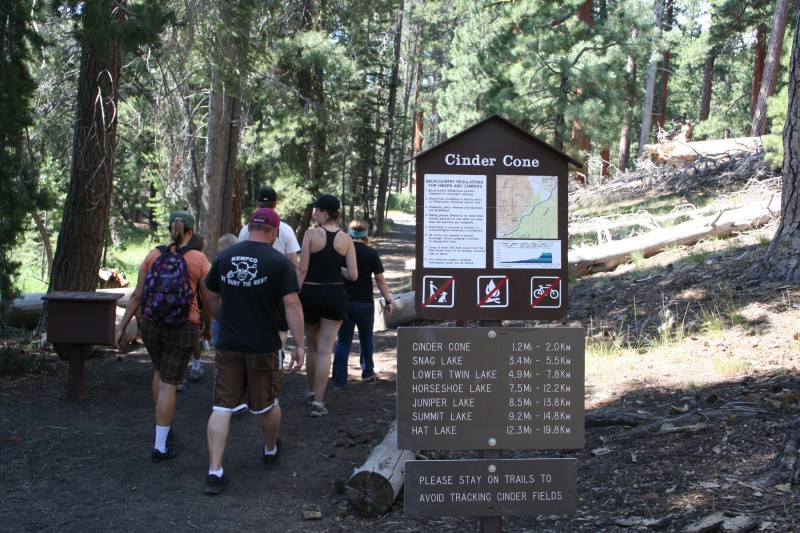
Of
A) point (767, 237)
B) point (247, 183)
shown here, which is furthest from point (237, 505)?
point (247, 183)

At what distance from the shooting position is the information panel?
3910 mm

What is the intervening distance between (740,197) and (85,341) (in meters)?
12.2

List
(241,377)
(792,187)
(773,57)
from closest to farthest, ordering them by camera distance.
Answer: (241,377) < (792,187) < (773,57)

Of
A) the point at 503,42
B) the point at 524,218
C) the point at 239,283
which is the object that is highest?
the point at 503,42

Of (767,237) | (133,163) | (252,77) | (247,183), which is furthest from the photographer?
(247,183)

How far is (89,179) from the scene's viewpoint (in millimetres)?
9750

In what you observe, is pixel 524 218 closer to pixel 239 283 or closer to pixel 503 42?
pixel 239 283

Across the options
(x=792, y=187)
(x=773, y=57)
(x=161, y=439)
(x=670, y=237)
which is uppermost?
(x=773, y=57)

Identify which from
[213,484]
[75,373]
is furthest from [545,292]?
[75,373]

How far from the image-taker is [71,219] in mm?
9688

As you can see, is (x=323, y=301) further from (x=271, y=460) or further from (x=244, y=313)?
(x=244, y=313)

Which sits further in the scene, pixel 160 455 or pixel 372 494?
pixel 160 455

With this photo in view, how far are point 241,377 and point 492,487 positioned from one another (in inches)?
90.8

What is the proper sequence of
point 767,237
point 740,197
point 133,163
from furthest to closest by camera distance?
point 133,163, point 740,197, point 767,237
